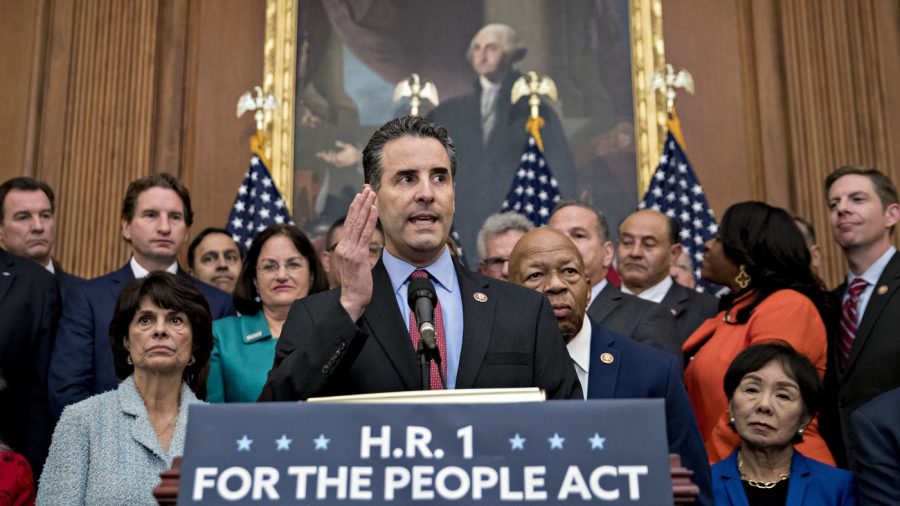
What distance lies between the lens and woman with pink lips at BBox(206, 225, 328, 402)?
4574mm

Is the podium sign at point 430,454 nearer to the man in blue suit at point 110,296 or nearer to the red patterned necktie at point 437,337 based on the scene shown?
the red patterned necktie at point 437,337

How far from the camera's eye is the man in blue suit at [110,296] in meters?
4.51

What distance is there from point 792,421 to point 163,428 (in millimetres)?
2232

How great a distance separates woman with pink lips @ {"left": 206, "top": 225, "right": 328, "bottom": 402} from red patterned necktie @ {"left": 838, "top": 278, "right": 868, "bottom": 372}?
2.28 meters

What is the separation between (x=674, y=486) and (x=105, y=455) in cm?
224

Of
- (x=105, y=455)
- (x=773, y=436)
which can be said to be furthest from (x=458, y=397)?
(x=773, y=436)

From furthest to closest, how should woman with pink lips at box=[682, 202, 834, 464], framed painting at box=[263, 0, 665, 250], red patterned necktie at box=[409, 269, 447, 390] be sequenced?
framed painting at box=[263, 0, 665, 250] < woman with pink lips at box=[682, 202, 834, 464] < red patterned necktie at box=[409, 269, 447, 390]

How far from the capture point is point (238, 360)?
4594 millimetres

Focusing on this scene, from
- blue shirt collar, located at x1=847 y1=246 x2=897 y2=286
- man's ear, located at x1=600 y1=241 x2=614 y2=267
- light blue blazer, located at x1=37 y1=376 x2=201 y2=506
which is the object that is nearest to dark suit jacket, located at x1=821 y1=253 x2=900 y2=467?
blue shirt collar, located at x1=847 y1=246 x2=897 y2=286

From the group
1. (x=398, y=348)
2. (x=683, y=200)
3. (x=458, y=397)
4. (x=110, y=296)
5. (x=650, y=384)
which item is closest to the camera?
(x=458, y=397)

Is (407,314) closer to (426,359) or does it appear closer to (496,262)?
(426,359)

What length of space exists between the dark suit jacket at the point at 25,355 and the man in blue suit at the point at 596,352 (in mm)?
2276

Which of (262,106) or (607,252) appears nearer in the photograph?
(607,252)

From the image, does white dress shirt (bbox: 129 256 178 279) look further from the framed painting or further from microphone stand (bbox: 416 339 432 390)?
microphone stand (bbox: 416 339 432 390)
